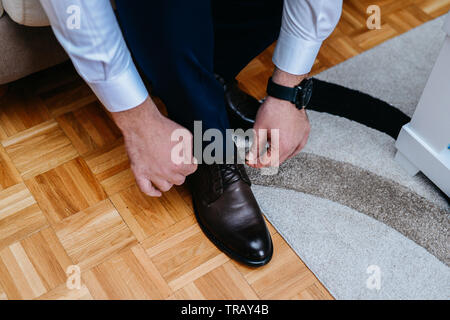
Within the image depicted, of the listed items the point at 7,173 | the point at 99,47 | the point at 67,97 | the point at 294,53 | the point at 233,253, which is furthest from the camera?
the point at 67,97

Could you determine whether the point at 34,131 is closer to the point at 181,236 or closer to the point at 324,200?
the point at 181,236

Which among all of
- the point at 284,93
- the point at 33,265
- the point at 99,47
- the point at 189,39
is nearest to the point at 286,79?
the point at 284,93

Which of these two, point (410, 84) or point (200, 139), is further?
point (410, 84)

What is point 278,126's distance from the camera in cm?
66

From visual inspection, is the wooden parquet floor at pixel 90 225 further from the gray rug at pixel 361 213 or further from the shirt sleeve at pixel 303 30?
the shirt sleeve at pixel 303 30

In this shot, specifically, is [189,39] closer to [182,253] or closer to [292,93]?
[292,93]

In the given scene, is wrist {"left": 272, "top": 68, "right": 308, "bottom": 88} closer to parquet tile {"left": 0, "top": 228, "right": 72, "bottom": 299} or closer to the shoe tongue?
the shoe tongue

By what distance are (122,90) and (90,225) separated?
1.03 ft

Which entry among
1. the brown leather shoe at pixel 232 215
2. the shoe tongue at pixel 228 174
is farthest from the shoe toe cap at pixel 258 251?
the shoe tongue at pixel 228 174

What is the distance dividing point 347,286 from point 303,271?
74 mm
